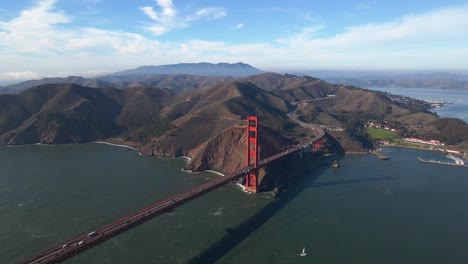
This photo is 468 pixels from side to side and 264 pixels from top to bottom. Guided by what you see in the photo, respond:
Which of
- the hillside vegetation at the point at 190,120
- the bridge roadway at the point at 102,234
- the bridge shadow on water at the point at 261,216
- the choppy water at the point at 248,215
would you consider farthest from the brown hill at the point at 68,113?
the bridge roadway at the point at 102,234

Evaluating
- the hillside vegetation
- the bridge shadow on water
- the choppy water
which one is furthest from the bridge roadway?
the hillside vegetation

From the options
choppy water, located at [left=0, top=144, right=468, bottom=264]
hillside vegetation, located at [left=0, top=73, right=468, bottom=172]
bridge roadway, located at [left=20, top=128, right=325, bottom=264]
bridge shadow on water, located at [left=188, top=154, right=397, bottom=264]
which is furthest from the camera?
hillside vegetation, located at [left=0, top=73, right=468, bottom=172]

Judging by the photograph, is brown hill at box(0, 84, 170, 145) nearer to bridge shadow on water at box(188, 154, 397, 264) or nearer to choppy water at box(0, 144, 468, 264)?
choppy water at box(0, 144, 468, 264)

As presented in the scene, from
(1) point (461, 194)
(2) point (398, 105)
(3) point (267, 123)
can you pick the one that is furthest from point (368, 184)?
(2) point (398, 105)

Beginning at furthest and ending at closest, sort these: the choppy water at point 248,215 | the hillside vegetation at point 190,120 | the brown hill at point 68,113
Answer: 1. the brown hill at point 68,113
2. the hillside vegetation at point 190,120
3. the choppy water at point 248,215

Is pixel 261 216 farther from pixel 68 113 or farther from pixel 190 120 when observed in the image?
pixel 68 113

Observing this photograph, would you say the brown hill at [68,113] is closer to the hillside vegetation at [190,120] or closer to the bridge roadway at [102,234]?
the hillside vegetation at [190,120]

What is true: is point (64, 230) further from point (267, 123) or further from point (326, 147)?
point (267, 123)
